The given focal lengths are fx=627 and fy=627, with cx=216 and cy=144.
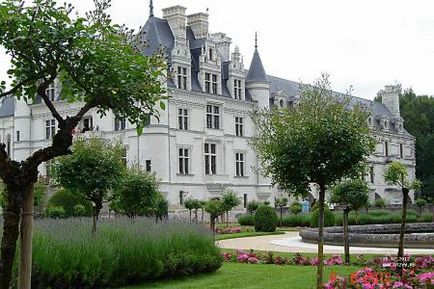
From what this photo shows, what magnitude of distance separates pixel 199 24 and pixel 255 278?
136ft

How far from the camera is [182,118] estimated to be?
47.8 m

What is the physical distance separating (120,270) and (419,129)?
7413cm

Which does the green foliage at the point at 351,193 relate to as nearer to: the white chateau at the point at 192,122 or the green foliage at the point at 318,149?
the green foliage at the point at 318,149

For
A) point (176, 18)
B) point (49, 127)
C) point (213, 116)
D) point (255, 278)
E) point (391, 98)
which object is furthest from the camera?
point (391, 98)

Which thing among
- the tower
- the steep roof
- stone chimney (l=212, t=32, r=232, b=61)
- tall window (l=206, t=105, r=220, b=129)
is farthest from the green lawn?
stone chimney (l=212, t=32, r=232, b=61)

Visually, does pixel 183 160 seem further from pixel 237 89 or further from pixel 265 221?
pixel 265 221

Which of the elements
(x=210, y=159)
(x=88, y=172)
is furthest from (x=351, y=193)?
(x=210, y=159)

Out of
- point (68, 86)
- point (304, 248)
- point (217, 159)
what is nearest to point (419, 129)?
point (217, 159)

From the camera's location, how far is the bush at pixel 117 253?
10.9 metres

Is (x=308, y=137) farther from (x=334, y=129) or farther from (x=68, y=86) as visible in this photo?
(x=68, y=86)

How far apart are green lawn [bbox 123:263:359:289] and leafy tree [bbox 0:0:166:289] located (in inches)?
230

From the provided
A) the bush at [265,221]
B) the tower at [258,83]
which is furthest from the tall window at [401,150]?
the bush at [265,221]

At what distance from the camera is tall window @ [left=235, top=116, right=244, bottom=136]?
5272cm

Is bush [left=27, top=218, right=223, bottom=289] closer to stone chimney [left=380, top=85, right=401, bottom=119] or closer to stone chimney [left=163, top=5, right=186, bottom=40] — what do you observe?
stone chimney [left=163, top=5, right=186, bottom=40]
